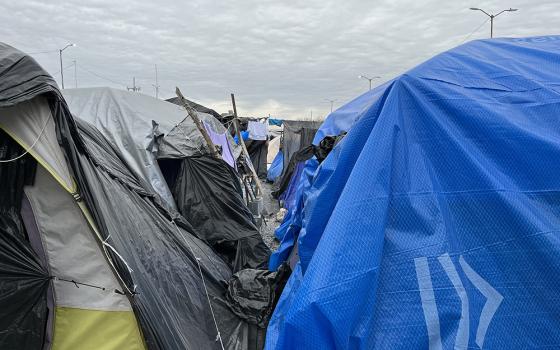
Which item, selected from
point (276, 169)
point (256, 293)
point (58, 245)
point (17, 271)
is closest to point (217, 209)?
point (256, 293)

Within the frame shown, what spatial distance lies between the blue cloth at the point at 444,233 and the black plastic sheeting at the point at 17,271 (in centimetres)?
151

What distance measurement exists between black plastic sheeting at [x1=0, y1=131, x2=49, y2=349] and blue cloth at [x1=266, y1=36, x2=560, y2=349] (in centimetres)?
151

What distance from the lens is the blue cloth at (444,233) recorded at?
2020 millimetres

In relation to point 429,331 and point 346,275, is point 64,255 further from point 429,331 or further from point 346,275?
point 429,331

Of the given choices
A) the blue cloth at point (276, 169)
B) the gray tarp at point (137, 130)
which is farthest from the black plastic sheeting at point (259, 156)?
the gray tarp at point (137, 130)

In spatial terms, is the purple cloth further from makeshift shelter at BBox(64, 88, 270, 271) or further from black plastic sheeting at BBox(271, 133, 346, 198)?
black plastic sheeting at BBox(271, 133, 346, 198)

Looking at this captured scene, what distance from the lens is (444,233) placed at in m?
2.15

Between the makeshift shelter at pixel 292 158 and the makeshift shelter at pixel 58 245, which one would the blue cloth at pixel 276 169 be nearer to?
the makeshift shelter at pixel 292 158

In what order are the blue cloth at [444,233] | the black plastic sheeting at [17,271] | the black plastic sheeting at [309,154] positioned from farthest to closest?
the black plastic sheeting at [309,154] → the black plastic sheeting at [17,271] → the blue cloth at [444,233]

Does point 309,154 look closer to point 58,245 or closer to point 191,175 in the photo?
point 191,175

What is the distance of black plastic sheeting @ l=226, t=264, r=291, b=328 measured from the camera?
374cm

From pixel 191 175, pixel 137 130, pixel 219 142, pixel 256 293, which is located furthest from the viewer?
pixel 219 142

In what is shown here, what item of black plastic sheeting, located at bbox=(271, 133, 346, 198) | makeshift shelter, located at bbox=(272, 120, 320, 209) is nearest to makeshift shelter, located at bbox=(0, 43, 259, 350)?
black plastic sheeting, located at bbox=(271, 133, 346, 198)

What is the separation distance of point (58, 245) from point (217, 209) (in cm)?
302
